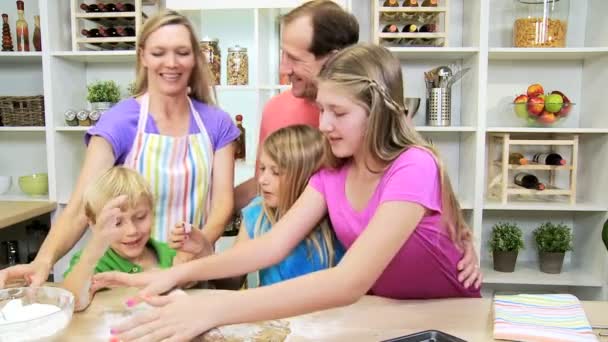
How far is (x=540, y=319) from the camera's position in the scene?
900 mm

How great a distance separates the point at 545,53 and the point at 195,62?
1705 millimetres

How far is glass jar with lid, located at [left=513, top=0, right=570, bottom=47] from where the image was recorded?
2.36m

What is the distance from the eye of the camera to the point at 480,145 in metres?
2.37

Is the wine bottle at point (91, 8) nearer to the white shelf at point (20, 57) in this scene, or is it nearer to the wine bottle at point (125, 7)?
the wine bottle at point (125, 7)

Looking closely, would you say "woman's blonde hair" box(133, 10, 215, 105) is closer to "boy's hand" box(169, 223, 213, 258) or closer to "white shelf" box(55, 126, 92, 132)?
"boy's hand" box(169, 223, 213, 258)

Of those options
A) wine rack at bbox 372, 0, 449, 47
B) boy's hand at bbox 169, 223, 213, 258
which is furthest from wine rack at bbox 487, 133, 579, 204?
boy's hand at bbox 169, 223, 213, 258

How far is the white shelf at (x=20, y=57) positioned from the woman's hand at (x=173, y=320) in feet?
6.79

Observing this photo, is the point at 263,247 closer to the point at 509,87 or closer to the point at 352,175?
the point at 352,175

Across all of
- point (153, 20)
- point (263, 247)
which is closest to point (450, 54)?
point (153, 20)

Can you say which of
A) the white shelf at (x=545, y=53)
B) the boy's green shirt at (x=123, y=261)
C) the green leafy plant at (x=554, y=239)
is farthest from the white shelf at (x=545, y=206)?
the boy's green shirt at (x=123, y=261)

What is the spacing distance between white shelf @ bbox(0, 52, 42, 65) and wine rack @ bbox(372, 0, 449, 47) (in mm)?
1587

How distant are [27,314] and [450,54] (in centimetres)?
214

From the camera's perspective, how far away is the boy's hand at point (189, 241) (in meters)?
1.19

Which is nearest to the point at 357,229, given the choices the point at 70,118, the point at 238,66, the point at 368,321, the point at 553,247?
the point at 368,321
